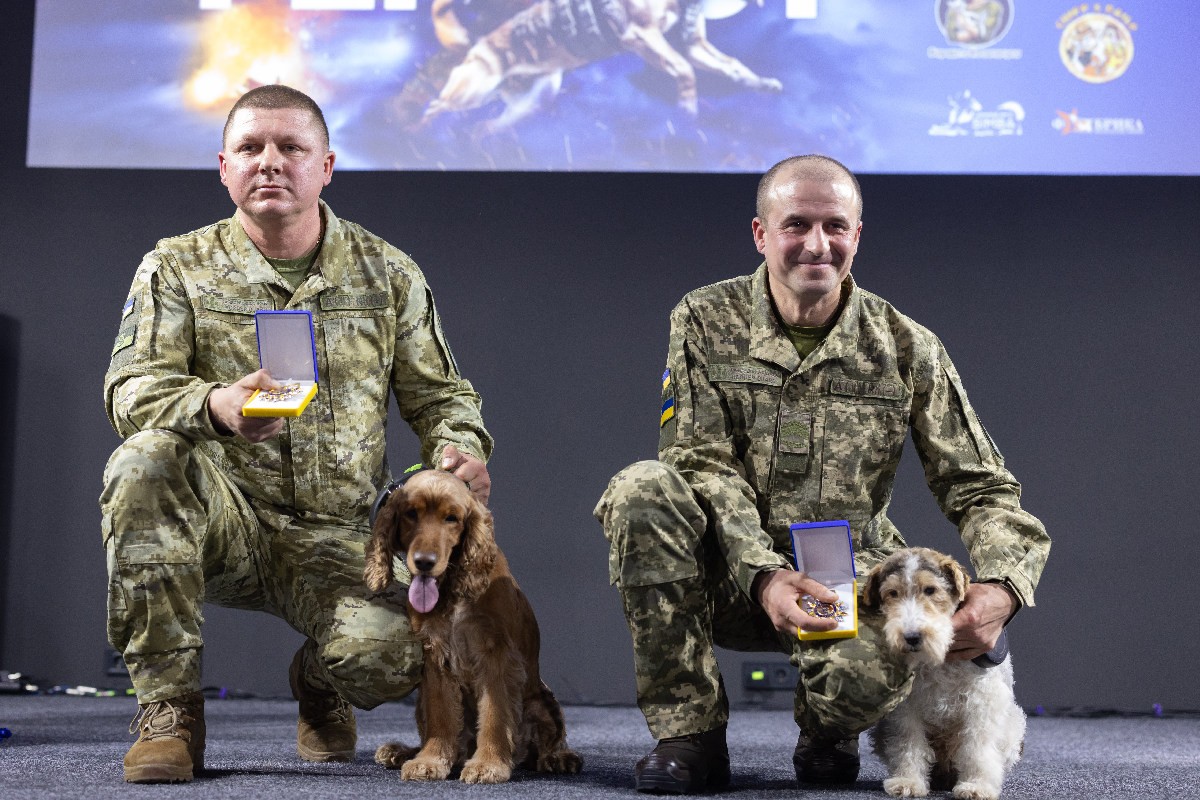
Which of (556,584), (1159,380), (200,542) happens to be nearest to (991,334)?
(1159,380)

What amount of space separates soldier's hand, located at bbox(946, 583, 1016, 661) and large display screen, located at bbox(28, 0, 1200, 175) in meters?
2.79

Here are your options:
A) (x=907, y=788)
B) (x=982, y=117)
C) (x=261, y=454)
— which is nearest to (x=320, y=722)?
(x=261, y=454)

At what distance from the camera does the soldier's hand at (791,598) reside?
2.24 metres

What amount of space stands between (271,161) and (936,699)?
1.85 meters

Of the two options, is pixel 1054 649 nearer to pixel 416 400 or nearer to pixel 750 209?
pixel 750 209

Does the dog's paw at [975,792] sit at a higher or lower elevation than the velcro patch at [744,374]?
lower

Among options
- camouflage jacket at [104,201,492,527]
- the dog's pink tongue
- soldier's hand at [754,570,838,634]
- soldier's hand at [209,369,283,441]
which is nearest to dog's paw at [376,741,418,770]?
the dog's pink tongue

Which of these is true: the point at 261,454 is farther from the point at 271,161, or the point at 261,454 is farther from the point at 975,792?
the point at 975,792

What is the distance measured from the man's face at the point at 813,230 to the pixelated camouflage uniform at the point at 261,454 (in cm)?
84

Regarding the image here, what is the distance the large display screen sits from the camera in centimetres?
481

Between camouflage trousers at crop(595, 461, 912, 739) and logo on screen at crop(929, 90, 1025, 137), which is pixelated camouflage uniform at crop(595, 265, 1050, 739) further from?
logo on screen at crop(929, 90, 1025, 137)

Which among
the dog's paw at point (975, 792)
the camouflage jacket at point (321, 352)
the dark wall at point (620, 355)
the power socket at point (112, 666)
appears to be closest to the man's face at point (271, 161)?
the camouflage jacket at point (321, 352)

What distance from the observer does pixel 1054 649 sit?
4.96 metres

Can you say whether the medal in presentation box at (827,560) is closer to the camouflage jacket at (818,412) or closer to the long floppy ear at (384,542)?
the camouflage jacket at (818,412)
